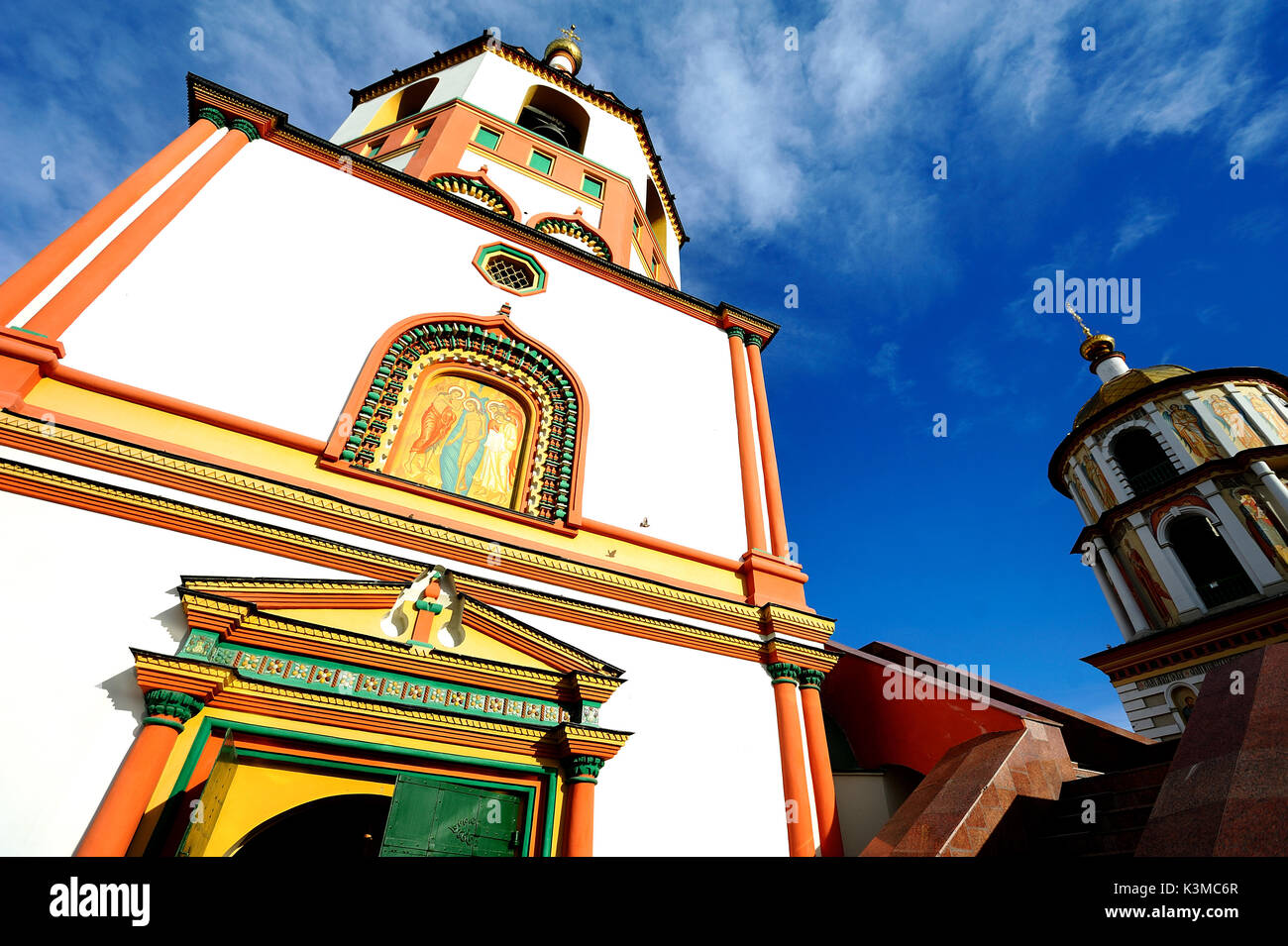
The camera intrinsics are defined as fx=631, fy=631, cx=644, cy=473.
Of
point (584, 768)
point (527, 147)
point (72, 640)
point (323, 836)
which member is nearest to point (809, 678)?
point (584, 768)

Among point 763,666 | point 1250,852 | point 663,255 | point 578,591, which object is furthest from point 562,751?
point 663,255

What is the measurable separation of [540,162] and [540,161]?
0.04m

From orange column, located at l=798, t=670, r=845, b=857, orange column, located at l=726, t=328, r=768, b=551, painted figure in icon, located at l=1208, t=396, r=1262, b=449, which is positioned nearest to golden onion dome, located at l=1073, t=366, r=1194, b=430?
painted figure in icon, located at l=1208, t=396, r=1262, b=449

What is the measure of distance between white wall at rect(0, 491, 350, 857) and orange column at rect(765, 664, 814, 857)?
495 cm

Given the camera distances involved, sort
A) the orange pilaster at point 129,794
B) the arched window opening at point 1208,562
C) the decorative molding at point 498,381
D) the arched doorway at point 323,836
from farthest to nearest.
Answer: the arched window opening at point 1208,562 → the arched doorway at point 323,836 → the decorative molding at point 498,381 → the orange pilaster at point 129,794

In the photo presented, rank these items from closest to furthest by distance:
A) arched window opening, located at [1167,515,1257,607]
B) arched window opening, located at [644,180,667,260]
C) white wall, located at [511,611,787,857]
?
white wall, located at [511,611,787,857] → arched window opening, located at [644,180,667,260] → arched window opening, located at [1167,515,1257,607]

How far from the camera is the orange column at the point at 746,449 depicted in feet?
26.8

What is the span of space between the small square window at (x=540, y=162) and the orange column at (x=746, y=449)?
18.9 ft

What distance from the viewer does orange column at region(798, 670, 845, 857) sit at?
587cm

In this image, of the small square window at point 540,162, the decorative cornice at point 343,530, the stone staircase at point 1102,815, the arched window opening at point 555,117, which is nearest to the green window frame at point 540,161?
the small square window at point 540,162

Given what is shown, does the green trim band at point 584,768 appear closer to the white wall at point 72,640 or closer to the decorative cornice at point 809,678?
the decorative cornice at point 809,678

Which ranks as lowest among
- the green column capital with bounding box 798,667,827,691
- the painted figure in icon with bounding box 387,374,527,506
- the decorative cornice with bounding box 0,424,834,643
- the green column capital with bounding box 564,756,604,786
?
the green column capital with bounding box 564,756,604,786

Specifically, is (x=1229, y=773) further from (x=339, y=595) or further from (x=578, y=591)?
(x=339, y=595)

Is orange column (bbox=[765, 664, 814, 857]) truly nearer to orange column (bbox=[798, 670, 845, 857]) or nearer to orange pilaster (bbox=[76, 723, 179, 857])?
orange column (bbox=[798, 670, 845, 857])
